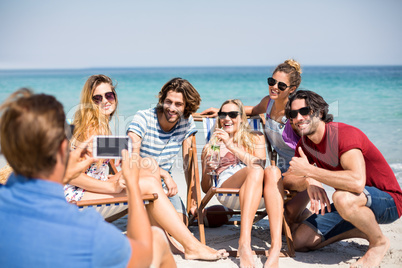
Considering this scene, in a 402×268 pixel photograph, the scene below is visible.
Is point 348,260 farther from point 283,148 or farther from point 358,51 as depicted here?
point 358,51

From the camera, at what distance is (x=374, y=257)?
332 cm

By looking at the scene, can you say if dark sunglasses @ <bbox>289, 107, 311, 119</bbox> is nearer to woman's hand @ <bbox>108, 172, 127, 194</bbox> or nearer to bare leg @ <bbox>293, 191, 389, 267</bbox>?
bare leg @ <bbox>293, 191, 389, 267</bbox>

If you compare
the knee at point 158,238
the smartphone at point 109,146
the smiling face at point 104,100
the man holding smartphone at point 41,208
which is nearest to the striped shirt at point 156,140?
the smiling face at point 104,100

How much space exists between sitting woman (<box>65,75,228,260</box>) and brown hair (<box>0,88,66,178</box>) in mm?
1862

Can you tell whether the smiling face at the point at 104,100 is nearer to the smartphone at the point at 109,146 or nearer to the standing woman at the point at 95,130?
the standing woman at the point at 95,130

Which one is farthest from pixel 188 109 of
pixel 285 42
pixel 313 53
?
pixel 313 53

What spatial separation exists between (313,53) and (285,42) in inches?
313

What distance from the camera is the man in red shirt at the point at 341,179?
3246mm

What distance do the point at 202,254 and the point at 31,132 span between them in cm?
227

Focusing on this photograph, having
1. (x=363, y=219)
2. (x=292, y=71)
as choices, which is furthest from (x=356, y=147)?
(x=292, y=71)

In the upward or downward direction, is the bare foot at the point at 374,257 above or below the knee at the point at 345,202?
below

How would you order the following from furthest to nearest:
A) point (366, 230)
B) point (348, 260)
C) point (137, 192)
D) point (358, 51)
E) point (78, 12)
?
point (78, 12) < point (358, 51) < point (348, 260) < point (366, 230) < point (137, 192)

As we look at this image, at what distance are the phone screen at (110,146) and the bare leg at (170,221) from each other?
3.42 ft

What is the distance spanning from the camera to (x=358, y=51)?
5397cm
